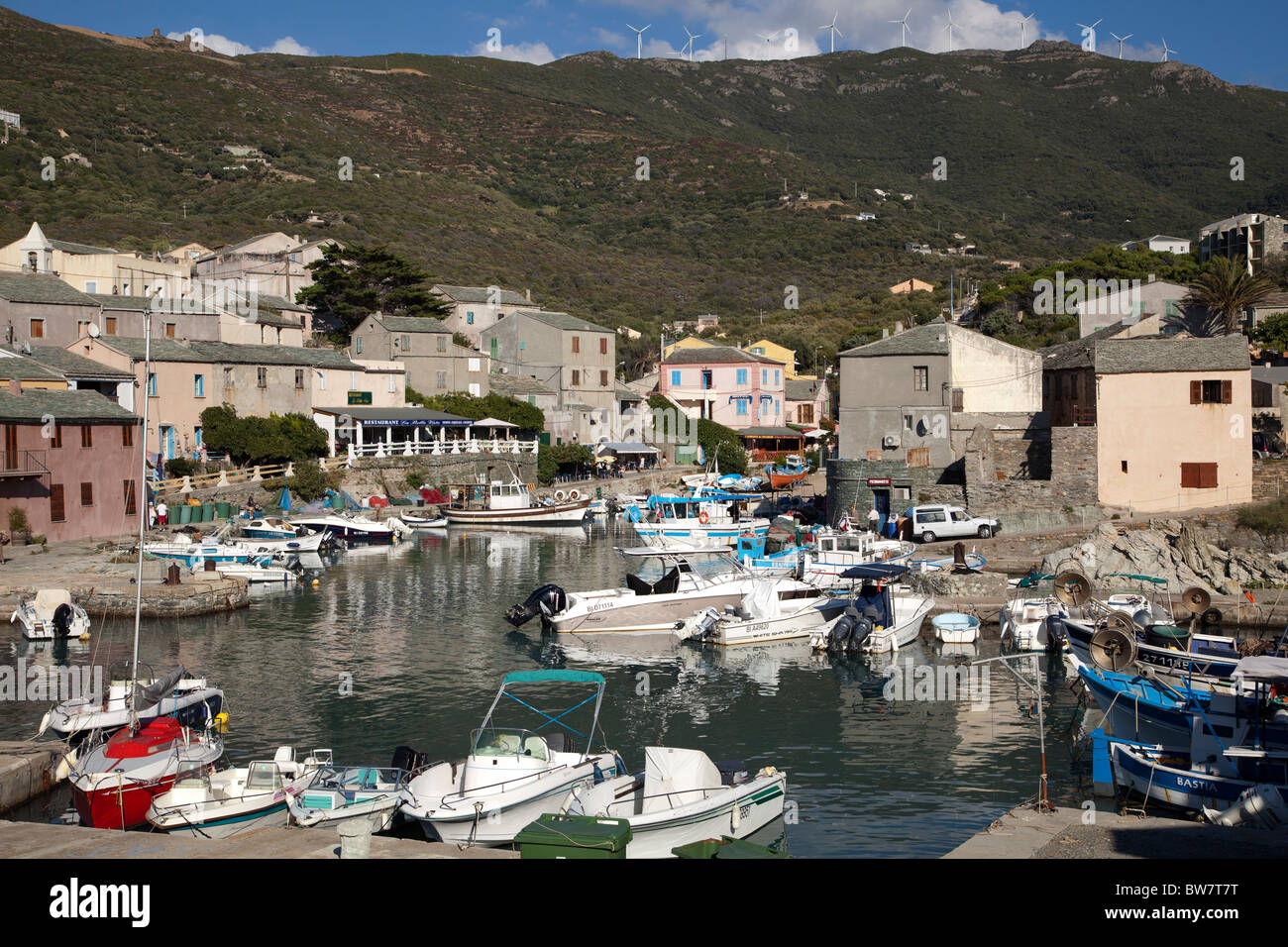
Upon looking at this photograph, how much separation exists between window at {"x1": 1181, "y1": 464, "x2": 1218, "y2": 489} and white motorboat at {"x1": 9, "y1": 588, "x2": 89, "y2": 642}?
3718cm

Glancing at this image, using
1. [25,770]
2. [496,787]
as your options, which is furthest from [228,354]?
[496,787]

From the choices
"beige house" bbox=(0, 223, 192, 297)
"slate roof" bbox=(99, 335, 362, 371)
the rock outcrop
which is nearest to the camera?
the rock outcrop

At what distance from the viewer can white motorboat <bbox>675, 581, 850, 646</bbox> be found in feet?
105

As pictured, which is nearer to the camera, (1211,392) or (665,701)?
(665,701)

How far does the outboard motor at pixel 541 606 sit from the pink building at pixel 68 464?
18.6m

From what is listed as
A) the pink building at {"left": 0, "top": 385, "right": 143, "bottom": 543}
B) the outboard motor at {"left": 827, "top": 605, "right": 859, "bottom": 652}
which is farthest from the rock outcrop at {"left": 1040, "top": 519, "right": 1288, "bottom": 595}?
the pink building at {"left": 0, "top": 385, "right": 143, "bottom": 543}

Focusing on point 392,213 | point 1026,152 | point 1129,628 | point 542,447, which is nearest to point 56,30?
point 392,213

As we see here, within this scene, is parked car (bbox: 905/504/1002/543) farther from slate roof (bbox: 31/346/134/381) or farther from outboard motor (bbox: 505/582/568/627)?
slate roof (bbox: 31/346/134/381)

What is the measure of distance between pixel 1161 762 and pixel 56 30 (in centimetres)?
16806

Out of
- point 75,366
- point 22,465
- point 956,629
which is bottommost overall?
point 956,629

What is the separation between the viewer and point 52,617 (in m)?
30.9

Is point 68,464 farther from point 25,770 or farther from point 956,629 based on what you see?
point 956,629

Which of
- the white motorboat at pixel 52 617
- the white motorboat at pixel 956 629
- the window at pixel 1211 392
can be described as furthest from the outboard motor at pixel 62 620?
the window at pixel 1211 392

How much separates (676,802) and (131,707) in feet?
36.4
